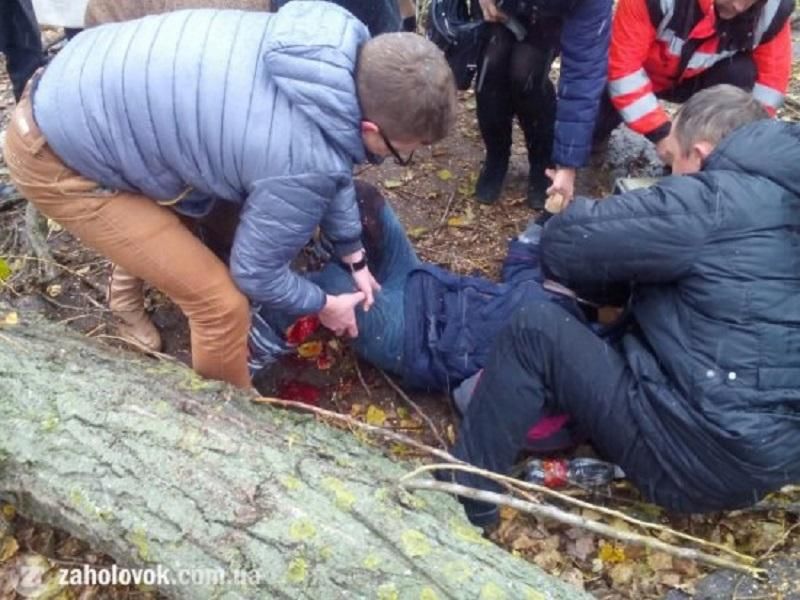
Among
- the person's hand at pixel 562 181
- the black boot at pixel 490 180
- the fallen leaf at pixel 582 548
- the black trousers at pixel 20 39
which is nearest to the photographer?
the fallen leaf at pixel 582 548

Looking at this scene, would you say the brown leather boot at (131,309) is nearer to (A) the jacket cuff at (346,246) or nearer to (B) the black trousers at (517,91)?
(A) the jacket cuff at (346,246)

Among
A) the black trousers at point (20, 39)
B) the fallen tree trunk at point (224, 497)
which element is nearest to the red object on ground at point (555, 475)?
the fallen tree trunk at point (224, 497)

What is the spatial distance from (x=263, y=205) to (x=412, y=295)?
1.03 metres

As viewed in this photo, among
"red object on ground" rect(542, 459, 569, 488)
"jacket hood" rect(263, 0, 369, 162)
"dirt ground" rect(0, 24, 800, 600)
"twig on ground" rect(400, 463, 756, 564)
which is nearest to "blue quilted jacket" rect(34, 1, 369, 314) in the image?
→ "jacket hood" rect(263, 0, 369, 162)

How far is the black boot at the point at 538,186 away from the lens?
13.5 ft

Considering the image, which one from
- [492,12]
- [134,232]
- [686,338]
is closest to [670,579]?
[686,338]

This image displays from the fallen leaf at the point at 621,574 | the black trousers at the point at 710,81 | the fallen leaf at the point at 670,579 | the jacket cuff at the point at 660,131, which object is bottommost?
the fallen leaf at the point at 621,574

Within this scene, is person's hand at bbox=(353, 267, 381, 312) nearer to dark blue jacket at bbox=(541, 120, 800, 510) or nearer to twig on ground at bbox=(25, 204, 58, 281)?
dark blue jacket at bbox=(541, 120, 800, 510)

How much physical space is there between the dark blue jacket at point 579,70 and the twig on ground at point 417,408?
126 centimetres

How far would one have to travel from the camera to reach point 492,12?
11.8 feet

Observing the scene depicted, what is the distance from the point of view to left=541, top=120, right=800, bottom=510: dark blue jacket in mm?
2402

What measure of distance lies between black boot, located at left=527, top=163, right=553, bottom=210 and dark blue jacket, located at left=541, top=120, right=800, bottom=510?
1.59m

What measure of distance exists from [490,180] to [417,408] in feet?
4.95

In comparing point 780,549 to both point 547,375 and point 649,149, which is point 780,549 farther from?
point 649,149
